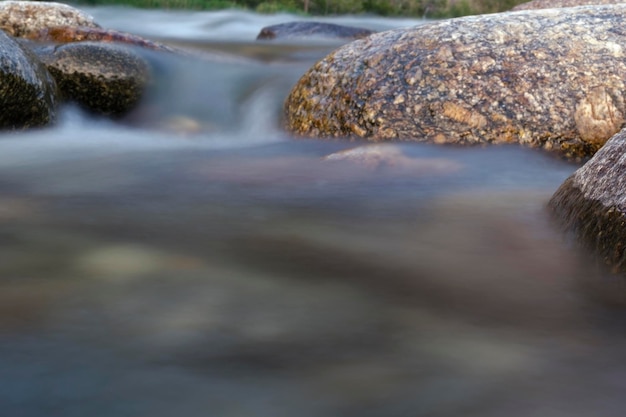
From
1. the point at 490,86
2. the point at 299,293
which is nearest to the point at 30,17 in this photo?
the point at 490,86

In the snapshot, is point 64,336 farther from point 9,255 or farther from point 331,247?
point 331,247

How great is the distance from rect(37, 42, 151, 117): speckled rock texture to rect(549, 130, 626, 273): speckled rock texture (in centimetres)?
457

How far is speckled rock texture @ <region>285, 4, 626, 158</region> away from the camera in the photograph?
473 centimetres

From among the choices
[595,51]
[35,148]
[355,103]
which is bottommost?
[35,148]

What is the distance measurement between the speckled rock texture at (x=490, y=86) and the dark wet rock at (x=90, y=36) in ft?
11.2

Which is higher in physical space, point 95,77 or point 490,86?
point 490,86

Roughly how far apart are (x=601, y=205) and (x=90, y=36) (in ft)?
23.0

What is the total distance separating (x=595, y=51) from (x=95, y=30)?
5624mm

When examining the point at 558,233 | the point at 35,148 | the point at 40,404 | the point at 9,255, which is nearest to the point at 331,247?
the point at 558,233

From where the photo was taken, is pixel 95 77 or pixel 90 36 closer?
pixel 95 77

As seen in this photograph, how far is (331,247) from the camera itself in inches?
106

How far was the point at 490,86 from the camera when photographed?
15.7ft

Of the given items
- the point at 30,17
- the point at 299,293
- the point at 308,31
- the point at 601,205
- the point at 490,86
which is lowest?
the point at 299,293

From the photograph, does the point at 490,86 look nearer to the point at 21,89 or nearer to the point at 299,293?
the point at 299,293
